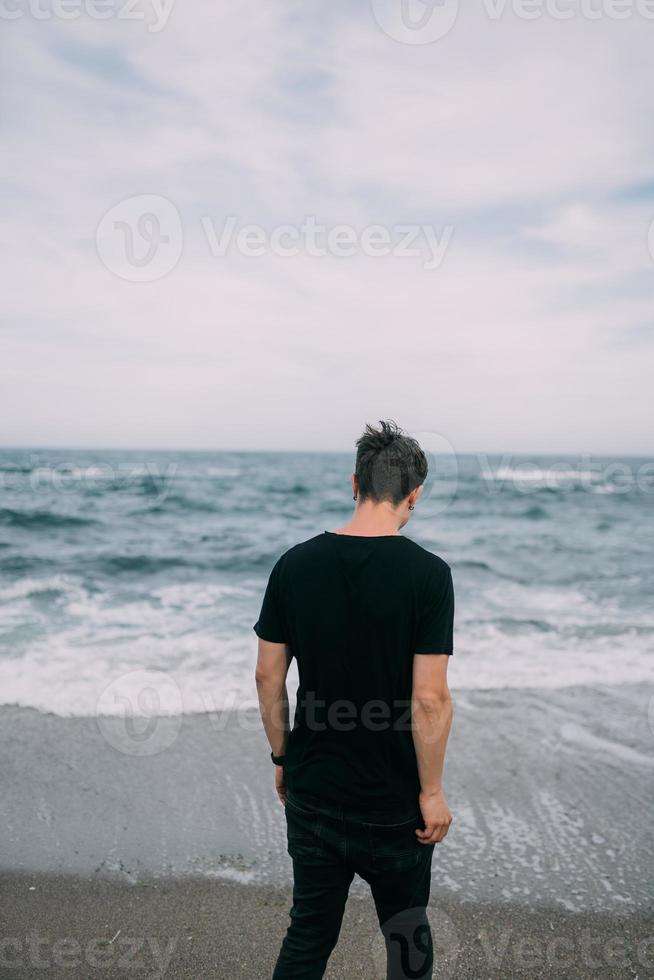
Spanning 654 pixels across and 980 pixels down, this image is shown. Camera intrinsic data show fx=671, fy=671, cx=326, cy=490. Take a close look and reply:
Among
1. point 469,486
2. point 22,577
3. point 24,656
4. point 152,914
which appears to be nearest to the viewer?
point 152,914

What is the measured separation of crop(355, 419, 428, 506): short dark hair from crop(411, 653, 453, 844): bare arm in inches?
19.9

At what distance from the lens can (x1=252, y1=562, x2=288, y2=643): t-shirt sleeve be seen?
82.6 inches

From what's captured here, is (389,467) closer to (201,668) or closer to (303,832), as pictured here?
(303,832)

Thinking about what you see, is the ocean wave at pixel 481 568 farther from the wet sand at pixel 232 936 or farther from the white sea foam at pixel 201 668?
the wet sand at pixel 232 936

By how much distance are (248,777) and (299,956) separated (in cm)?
251

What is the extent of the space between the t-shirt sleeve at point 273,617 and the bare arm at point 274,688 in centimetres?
3

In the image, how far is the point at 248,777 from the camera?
4465 millimetres

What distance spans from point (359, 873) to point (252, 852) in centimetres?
179

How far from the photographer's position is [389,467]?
2100mm

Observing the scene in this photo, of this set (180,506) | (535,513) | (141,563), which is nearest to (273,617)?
(141,563)

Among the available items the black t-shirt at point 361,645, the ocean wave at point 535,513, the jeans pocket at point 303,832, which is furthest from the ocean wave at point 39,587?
the ocean wave at point 535,513

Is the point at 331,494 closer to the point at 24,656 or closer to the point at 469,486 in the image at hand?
the point at 469,486

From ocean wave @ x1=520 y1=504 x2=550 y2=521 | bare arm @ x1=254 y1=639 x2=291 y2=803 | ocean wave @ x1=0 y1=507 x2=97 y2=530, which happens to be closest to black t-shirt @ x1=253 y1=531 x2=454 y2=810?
bare arm @ x1=254 y1=639 x2=291 y2=803

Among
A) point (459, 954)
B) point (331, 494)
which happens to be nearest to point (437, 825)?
point (459, 954)
